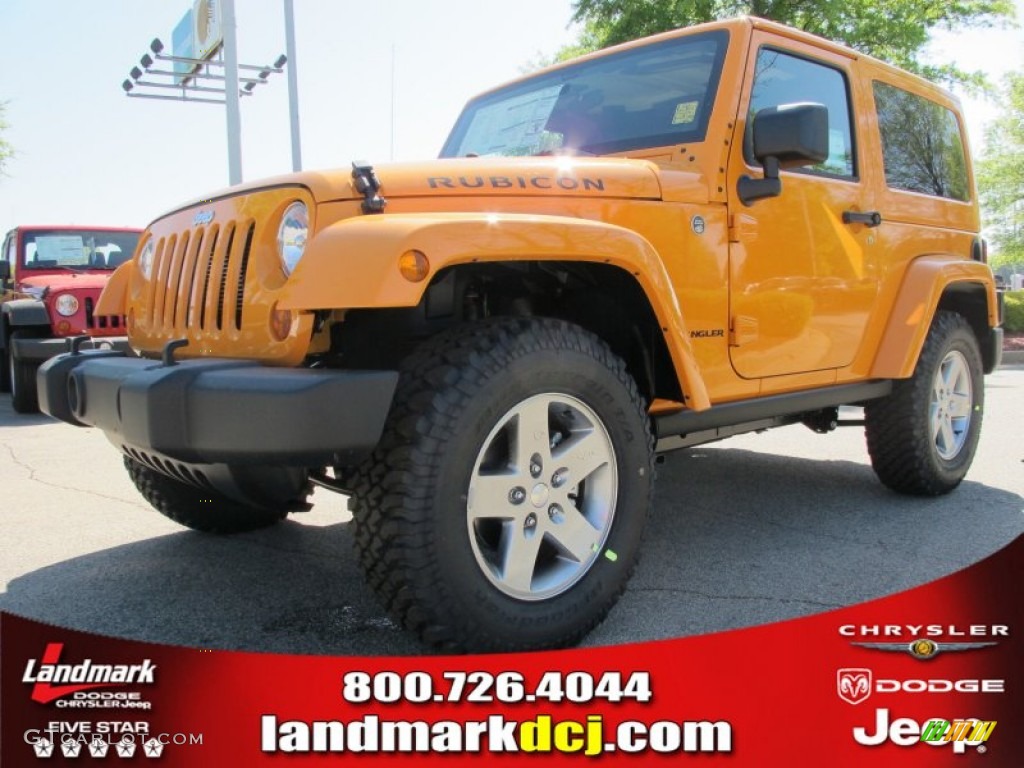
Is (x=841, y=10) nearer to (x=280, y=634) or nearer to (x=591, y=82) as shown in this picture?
(x=591, y=82)

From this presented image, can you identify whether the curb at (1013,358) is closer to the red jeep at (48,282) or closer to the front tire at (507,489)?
the red jeep at (48,282)

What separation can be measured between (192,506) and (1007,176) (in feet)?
82.2

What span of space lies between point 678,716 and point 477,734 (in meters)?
0.42

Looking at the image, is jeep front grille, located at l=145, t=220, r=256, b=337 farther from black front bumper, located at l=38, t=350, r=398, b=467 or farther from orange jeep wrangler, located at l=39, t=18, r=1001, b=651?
black front bumper, located at l=38, t=350, r=398, b=467

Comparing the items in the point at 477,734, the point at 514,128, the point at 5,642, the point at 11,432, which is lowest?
the point at 11,432

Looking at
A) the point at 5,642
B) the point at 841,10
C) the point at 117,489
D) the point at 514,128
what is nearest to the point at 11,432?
the point at 117,489

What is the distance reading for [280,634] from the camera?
2.62m

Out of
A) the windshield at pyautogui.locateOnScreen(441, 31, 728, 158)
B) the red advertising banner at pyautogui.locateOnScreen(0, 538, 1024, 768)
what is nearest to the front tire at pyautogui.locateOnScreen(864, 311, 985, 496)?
the windshield at pyautogui.locateOnScreen(441, 31, 728, 158)

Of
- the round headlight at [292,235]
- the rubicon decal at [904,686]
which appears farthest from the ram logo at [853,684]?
the round headlight at [292,235]

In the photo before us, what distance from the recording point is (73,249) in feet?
31.2

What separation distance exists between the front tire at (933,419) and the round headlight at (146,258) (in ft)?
10.9

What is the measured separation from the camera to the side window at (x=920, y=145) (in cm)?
412

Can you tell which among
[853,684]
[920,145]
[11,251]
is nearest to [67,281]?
[11,251]

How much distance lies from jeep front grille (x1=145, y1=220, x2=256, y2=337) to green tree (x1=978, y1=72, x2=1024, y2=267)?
81.7ft
